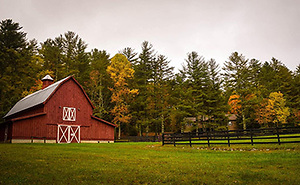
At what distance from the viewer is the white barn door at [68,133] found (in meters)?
28.7

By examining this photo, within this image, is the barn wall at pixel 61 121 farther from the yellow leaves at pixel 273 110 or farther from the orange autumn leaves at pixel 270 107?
the yellow leaves at pixel 273 110

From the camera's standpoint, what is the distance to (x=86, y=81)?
48.1 meters

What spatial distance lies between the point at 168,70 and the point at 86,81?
19.0 m

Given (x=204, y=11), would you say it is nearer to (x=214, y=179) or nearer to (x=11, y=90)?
(x=214, y=179)

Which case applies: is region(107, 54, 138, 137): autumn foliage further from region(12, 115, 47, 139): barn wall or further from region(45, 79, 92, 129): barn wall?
region(12, 115, 47, 139): barn wall

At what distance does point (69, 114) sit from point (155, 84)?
65.6ft

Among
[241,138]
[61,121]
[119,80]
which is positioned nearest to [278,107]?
[241,138]

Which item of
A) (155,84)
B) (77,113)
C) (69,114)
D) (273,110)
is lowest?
(69,114)

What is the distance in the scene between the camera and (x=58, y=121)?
94.3 feet

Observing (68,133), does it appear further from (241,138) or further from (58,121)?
(241,138)

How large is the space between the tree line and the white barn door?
954cm

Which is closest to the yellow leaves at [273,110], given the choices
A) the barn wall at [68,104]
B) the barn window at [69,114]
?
the barn wall at [68,104]

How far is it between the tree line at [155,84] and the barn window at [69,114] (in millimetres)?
9371

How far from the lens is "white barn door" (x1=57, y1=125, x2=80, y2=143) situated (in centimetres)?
2869
